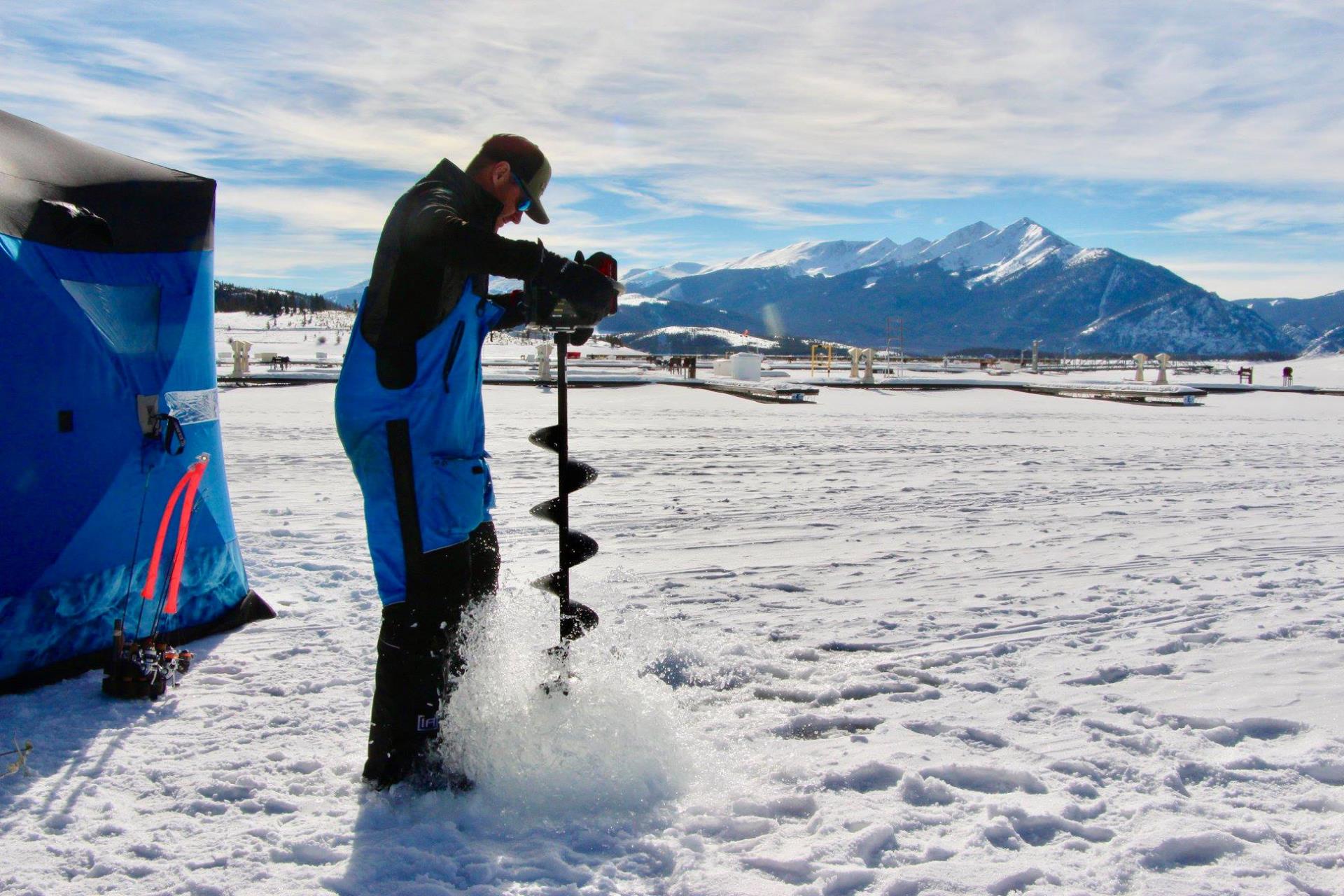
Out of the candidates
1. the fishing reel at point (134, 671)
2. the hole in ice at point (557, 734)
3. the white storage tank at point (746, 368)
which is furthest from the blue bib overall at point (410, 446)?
the white storage tank at point (746, 368)

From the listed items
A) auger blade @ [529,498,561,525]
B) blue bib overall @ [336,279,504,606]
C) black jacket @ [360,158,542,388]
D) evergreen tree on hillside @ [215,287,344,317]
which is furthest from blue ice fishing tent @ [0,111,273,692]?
evergreen tree on hillside @ [215,287,344,317]

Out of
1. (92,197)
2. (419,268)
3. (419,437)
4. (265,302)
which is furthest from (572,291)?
(265,302)

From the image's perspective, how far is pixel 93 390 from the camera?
3752mm

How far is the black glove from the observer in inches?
114

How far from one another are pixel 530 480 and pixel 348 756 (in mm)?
6353

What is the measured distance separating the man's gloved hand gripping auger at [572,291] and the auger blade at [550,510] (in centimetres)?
70

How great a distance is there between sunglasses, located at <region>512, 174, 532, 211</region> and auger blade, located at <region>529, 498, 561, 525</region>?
41.9 inches

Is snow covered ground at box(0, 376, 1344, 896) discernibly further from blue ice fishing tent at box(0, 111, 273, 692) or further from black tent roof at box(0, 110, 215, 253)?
black tent roof at box(0, 110, 215, 253)

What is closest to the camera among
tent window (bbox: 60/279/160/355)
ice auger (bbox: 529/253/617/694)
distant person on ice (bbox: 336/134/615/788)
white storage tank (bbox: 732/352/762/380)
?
distant person on ice (bbox: 336/134/615/788)

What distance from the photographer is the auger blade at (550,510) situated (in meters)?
3.54

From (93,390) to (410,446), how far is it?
1.74m

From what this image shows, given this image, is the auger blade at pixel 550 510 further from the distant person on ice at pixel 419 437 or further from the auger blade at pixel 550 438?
the distant person on ice at pixel 419 437

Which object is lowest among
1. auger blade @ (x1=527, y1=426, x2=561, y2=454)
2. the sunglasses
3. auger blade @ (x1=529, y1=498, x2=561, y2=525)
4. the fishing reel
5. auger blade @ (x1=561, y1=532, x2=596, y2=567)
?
the fishing reel

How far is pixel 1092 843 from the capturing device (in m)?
2.72
